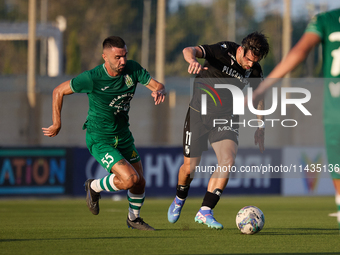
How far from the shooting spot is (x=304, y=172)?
16312 millimetres

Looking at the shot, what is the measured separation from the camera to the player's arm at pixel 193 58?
238 inches

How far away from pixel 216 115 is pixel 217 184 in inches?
34.4

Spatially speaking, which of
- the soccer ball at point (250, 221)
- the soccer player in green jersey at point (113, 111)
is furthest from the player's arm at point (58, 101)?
the soccer ball at point (250, 221)

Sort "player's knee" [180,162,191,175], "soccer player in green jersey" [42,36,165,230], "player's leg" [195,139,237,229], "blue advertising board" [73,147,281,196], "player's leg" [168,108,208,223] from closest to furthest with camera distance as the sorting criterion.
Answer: "soccer player in green jersey" [42,36,165,230] → "player's leg" [195,139,237,229] → "player's leg" [168,108,208,223] → "player's knee" [180,162,191,175] → "blue advertising board" [73,147,281,196]

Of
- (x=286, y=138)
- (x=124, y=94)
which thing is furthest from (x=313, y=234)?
(x=286, y=138)

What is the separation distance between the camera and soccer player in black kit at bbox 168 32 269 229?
7262 mm

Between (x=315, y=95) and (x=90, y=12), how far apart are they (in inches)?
684

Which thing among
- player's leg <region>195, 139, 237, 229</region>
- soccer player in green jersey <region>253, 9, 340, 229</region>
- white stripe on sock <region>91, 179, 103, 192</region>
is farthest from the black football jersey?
soccer player in green jersey <region>253, 9, 340, 229</region>

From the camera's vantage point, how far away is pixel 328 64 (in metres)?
4.47

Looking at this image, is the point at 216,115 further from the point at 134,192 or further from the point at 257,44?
the point at 134,192

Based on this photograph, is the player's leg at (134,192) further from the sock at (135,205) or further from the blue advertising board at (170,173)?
the blue advertising board at (170,173)

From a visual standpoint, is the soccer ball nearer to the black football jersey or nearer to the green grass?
the green grass

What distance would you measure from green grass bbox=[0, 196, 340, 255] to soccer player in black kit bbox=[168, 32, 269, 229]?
47 centimetres

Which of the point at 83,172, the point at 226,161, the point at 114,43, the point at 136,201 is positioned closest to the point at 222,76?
the point at 226,161
